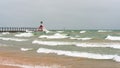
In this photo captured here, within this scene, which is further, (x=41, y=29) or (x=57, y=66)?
(x=41, y=29)

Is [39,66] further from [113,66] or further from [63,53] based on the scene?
[63,53]

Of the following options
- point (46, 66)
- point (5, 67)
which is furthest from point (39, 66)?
point (5, 67)

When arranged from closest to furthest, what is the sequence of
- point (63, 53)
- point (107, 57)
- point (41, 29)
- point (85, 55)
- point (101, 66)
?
point (101, 66) → point (107, 57) → point (85, 55) → point (63, 53) → point (41, 29)

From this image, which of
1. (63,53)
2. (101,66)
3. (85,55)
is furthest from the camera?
(63,53)

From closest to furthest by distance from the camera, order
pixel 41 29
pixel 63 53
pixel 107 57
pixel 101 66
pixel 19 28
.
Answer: pixel 101 66 < pixel 107 57 < pixel 63 53 < pixel 41 29 < pixel 19 28

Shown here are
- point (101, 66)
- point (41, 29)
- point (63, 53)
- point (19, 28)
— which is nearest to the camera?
point (101, 66)

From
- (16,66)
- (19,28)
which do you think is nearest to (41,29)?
(19,28)

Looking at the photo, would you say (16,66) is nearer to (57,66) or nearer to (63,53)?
(57,66)

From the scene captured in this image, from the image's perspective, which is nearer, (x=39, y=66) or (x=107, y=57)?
(x=39, y=66)

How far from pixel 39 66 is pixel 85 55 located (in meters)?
5.66

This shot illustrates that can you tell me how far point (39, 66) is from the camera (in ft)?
47.6

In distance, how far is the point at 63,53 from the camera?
21.2m

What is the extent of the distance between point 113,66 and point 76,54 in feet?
20.4

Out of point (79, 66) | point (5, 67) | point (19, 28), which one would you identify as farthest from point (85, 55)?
point (19, 28)
